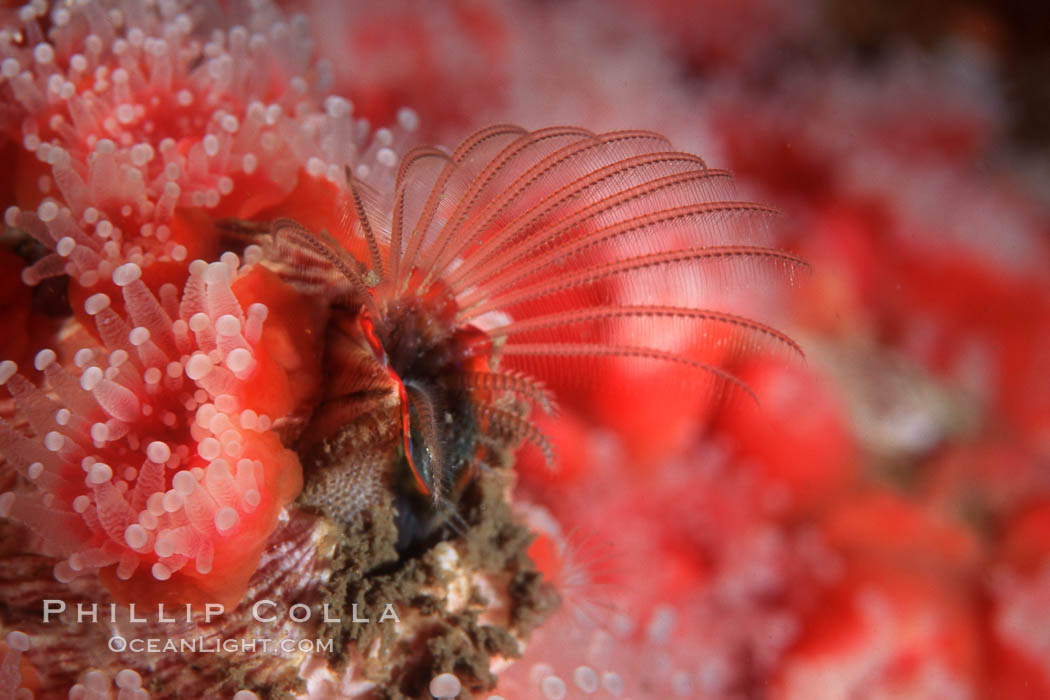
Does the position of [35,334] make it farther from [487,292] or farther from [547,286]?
[547,286]

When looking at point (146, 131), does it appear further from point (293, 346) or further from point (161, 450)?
point (161, 450)

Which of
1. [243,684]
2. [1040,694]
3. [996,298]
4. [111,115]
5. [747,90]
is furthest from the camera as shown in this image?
[747,90]

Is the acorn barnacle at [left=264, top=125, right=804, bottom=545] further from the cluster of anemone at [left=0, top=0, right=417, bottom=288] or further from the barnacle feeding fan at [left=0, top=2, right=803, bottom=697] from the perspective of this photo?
the cluster of anemone at [left=0, top=0, right=417, bottom=288]

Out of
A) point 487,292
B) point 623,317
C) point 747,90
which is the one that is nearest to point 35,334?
point 487,292

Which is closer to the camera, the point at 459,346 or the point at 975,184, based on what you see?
the point at 459,346

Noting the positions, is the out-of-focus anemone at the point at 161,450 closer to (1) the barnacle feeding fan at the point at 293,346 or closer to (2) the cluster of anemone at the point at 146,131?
(1) the barnacle feeding fan at the point at 293,346

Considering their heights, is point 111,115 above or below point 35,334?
above

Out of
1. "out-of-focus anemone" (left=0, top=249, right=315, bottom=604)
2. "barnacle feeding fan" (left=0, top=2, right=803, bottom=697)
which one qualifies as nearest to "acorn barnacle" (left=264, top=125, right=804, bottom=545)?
"barnacle feeding fan" (left=0, top=2, right=803, bottom=697)

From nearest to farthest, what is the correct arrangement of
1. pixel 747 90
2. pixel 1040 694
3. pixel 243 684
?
pixel 243 684
pixel 1040 694
pixel 747 90
